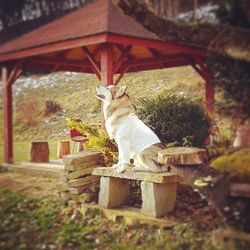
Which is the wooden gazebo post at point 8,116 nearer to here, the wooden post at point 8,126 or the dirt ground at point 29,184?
the wooden post at point 8,126

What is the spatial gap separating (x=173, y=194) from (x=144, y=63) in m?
4.98

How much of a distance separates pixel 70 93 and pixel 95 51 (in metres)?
2.57

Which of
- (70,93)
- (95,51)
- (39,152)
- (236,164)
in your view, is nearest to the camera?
(236,164)

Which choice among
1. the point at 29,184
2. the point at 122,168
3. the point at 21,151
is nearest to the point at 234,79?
the point at 122,168

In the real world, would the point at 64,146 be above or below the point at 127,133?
below

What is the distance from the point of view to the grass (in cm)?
337

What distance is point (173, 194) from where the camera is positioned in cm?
379

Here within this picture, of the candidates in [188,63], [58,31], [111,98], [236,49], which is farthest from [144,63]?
[111,98]

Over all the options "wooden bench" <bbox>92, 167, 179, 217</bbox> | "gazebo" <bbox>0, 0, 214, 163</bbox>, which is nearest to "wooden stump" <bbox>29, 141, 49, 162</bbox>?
"gazebo" <bbox>0, 0, 214, 163</bbox>

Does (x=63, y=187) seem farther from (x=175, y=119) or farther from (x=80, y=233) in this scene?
(x=175, y=119)

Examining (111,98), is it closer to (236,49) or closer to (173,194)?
(173,194)

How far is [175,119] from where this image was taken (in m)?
5.27

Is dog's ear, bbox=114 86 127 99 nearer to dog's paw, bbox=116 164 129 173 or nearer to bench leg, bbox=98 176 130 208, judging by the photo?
dog's paw, bbox=116 164 129 173

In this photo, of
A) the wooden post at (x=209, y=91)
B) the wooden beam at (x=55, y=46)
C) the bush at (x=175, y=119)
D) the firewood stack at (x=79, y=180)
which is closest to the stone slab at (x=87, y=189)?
the firewood stack at (x=79, y=180)
